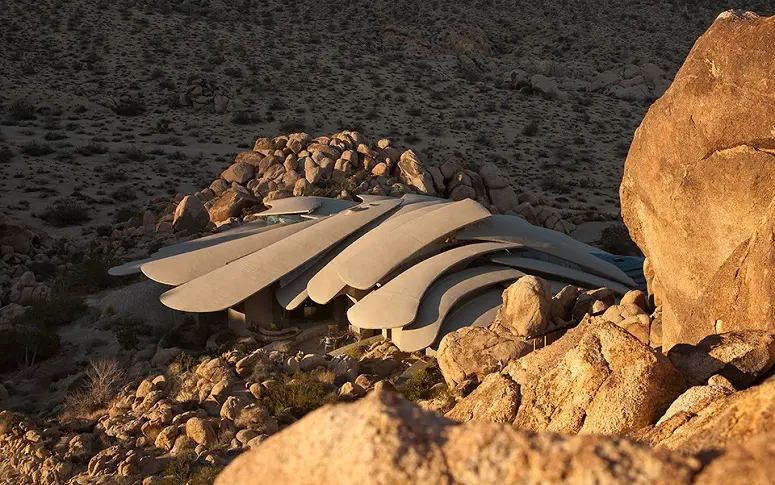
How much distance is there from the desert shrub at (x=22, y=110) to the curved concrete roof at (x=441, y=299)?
30.9 metres

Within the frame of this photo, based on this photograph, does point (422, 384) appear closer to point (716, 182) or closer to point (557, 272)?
point (557, 272)

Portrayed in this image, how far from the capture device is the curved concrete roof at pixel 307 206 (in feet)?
67.1

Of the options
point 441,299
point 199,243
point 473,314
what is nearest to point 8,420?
point 199,243

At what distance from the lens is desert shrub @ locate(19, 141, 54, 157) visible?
33.8m

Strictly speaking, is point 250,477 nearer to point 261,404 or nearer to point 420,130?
point 261,404

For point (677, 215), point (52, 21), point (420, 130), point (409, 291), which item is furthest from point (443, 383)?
point (52, 21)

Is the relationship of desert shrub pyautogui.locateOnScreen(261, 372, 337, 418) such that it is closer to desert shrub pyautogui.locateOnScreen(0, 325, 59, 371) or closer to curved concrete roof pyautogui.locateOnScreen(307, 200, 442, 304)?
curved concrete roof pyautogui.locateOnScreen(307, 200, 442, 304)

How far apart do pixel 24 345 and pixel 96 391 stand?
3267mm

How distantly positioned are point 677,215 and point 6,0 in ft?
178

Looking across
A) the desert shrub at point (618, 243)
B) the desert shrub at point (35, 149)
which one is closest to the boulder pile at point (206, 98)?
the desert shrub at point (35, 149)

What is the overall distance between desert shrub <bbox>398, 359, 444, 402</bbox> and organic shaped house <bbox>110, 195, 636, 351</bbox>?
760mm

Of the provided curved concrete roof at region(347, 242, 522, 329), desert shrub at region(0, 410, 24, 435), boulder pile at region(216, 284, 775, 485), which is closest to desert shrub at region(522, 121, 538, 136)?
curved concrete roof at region(347, 242, 522, 329)

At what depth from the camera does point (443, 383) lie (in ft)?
44.4

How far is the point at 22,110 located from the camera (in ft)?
131
